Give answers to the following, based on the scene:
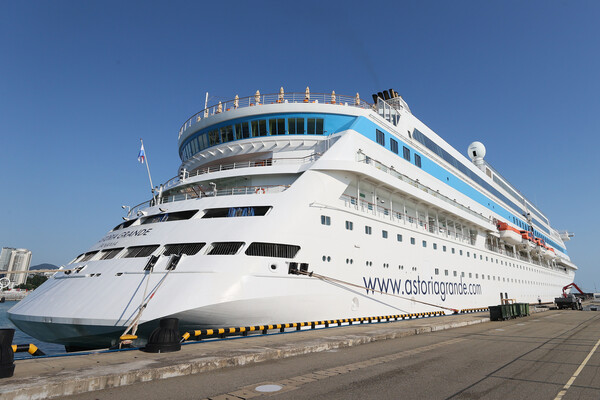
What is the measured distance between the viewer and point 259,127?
61.6 feet

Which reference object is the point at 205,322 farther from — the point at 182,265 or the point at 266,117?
the point at 266,117

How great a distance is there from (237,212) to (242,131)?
707cm

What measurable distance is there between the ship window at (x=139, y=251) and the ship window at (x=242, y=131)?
848cm

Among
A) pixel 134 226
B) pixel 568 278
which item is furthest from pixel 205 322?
pixel 568 278

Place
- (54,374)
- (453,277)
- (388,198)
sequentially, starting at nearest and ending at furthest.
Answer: (54,374), (388,198), (453,277)

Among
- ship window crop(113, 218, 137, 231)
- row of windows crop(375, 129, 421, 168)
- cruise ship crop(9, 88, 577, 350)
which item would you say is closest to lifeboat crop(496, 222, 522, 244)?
cruise ship crop(9, 88, 577, 350)

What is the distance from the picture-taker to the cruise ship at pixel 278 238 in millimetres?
10750

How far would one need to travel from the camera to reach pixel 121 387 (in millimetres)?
6027

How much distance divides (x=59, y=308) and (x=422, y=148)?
75.9 feet

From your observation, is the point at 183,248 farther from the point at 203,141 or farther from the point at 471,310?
the point at 471,310

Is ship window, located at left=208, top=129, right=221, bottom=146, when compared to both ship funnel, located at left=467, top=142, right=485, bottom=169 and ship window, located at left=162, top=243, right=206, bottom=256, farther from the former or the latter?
ship funnel, located at left=467, top=142, right=485, bottom=169

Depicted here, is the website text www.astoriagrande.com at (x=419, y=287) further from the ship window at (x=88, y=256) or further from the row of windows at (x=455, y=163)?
the ship window at (x=88, y=256)

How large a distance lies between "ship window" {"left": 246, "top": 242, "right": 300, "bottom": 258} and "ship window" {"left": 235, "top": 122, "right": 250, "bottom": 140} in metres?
Result: 8.42

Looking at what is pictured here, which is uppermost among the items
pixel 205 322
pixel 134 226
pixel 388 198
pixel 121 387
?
pixel 388 198
